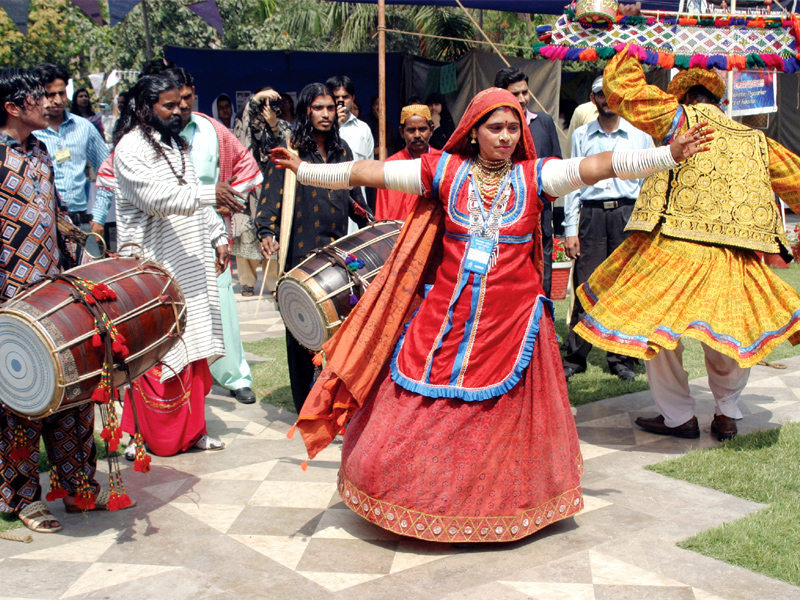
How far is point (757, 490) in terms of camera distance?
4.05 meters

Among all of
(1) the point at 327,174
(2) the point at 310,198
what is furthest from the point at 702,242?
(2) the point at 310,198

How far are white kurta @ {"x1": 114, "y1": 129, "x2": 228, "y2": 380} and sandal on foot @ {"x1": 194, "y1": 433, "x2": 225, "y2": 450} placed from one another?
47 centimetres

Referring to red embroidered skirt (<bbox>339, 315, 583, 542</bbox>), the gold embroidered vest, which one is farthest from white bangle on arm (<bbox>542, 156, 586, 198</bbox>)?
the gold embroidered vest

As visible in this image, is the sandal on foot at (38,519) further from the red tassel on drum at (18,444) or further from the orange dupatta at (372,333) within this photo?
the orange dupatta at (372,333)

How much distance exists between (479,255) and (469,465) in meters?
0.91

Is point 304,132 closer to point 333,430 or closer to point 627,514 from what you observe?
point 333,430

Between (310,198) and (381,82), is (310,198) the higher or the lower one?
the lower one

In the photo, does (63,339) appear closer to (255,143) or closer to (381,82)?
(381,82)

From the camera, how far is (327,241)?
207 inches

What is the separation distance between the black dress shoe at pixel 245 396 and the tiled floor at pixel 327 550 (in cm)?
115

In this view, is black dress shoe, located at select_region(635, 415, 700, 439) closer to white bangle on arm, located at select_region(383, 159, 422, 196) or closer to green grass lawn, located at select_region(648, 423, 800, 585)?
green grass lawn, located at select_region(648, 423, 800, 585)

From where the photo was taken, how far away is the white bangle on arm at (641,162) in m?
3.49

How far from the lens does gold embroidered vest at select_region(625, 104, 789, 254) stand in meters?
4.62

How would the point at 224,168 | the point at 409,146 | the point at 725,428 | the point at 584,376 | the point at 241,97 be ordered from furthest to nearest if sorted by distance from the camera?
the point at 241,97 < the point at 584,376 < the point at 409,146 < the point at 224,168 < the point at 725,428
